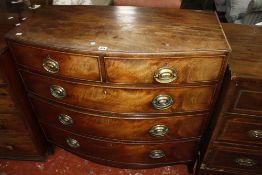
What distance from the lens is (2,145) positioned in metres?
1.72

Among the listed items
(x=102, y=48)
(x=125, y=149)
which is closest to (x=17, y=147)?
(x=125, y=149)

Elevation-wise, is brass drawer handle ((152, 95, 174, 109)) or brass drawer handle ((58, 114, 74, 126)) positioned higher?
brass drawer handle ((152, 95, 174, 109))

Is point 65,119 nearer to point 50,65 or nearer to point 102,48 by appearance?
point 50,65

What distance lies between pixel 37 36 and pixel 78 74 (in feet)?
0.89

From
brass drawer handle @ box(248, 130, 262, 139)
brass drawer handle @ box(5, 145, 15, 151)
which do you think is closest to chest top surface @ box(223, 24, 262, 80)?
brass drawer handle @ box(248, 130, 262, 139)

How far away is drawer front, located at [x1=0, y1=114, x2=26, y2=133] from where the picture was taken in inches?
59.5

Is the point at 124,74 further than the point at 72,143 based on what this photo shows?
No

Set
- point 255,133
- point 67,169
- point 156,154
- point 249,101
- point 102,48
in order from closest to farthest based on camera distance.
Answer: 1. point 102,48
2. point 249,101
3. point 255,133
4. point 156,154
5. point 67,169

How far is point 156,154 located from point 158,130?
24cm

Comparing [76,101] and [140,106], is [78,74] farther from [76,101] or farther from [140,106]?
[140,106]

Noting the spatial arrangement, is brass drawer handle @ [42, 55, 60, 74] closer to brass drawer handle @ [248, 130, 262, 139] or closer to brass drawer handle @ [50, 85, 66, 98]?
brass drawer handle @ [50, 85, 66, 98]

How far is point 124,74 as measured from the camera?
1124mm

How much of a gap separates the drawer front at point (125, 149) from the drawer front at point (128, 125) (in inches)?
2.6

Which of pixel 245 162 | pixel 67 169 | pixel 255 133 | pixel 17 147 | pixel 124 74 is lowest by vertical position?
pixel 67 169
